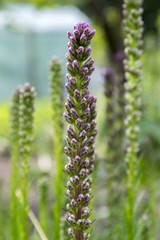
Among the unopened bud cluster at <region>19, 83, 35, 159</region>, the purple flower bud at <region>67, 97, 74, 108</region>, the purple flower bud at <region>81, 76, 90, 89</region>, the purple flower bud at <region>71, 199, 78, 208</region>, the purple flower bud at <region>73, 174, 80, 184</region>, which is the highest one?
the unopened bud cluster at <region>19, 83, 35, 159</region>

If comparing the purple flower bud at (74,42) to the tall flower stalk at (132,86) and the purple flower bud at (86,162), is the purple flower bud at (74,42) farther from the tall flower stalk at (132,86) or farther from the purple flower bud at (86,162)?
the tall flower stalk at (132,86)

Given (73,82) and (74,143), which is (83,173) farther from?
(73,82)

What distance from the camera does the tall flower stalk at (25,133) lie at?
4.75ft

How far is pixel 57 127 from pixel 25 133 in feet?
1.41

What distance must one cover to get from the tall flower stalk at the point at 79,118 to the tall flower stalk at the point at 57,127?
68 cm

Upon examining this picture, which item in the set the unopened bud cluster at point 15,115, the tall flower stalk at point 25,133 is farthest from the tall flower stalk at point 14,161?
the tall flower stalk at point 25,133

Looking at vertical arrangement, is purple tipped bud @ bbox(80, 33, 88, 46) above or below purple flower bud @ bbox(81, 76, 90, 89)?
above

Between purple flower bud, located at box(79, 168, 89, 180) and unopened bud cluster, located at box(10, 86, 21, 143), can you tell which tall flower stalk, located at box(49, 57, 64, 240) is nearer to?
unopened bud cluster, located at box(10, 86, 21, 143)

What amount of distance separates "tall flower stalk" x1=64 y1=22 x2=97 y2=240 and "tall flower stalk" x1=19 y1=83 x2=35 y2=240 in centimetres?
49

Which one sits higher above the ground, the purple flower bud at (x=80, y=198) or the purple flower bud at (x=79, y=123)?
the purple flower bud at (x=79, y=123)

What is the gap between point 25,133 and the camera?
1.50 m

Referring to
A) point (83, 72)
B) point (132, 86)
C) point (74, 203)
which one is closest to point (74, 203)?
point (74, 203)

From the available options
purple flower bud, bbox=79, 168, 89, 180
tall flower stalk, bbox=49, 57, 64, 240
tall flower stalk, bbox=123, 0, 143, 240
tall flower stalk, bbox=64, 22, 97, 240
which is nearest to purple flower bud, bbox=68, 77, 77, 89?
tall flower stalk, bbox=64, 22, 97, 240

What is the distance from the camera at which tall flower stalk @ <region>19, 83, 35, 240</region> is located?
1447mm
